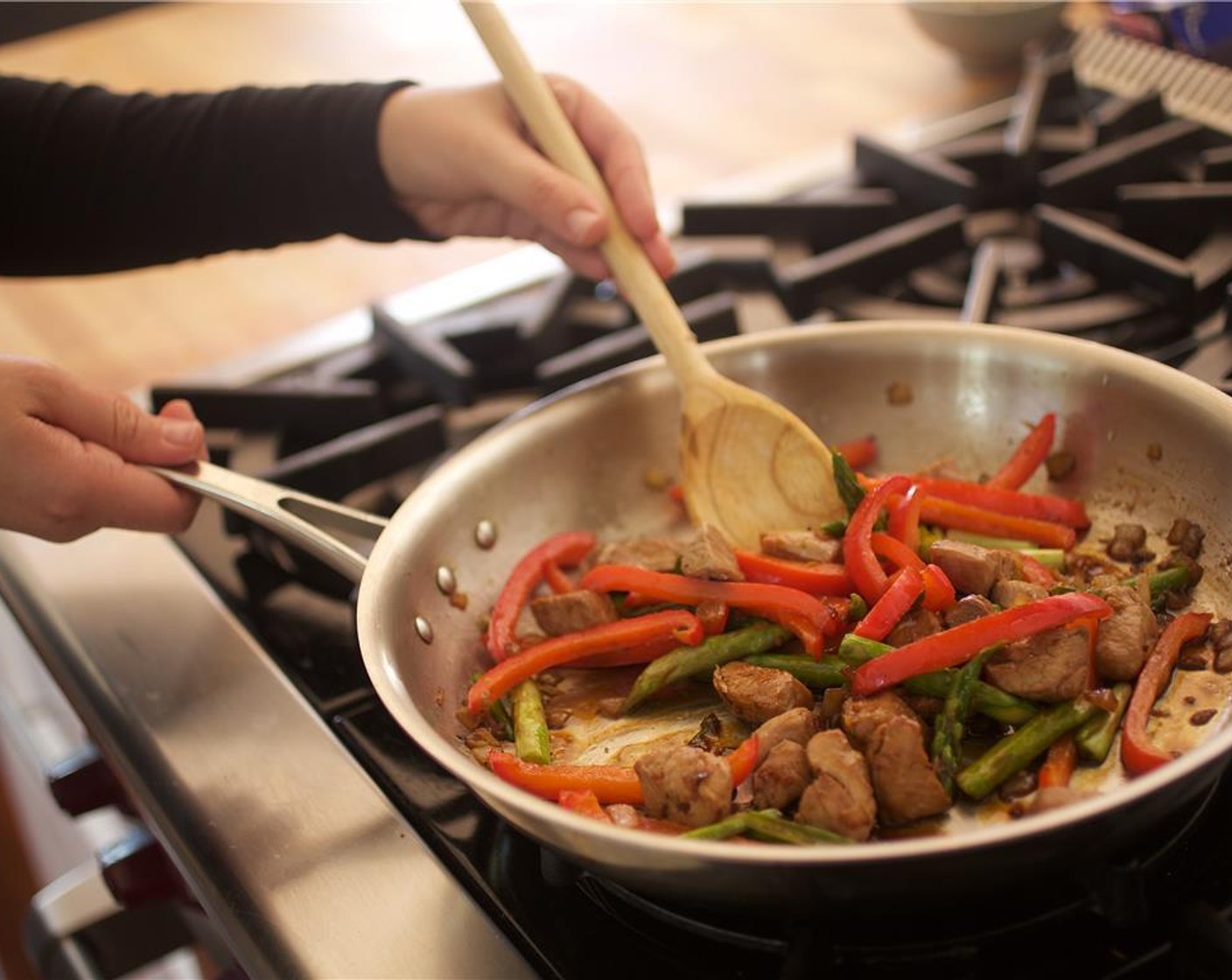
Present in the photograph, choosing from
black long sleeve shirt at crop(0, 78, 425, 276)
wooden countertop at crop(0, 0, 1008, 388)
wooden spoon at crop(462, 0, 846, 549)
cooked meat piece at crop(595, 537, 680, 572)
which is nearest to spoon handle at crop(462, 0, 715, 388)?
wooden spoon at crop(462, 0, 846, 549)

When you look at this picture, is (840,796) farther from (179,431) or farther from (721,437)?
(179,431)

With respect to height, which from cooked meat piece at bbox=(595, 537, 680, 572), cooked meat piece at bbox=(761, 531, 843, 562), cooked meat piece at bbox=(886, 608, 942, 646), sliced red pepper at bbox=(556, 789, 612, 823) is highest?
cooked meat piece at bbox=(761, 531, 843, 562)

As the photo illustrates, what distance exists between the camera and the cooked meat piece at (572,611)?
1.17 metres

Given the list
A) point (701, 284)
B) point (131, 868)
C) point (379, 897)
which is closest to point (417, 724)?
point (379, 897)

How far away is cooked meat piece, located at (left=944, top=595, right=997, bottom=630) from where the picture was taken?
103 centimetres

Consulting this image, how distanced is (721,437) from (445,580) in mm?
292

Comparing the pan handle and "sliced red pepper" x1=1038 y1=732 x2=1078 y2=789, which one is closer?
"sliced red pepper" x1=1038 y1=732 x2=1078 y2=789

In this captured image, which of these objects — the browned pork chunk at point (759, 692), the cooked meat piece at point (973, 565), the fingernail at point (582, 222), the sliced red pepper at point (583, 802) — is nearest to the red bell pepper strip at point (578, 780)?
the sliced red pepper at point (583, 802)

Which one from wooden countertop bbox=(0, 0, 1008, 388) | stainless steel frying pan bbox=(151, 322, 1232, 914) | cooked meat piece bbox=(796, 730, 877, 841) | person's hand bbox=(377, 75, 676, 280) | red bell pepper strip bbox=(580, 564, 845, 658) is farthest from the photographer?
wooden countertop bbox=(0, 0, 1008, 388)

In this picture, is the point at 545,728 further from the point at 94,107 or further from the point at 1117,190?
the point at 1117,190

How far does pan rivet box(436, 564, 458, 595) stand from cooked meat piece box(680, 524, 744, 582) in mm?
226

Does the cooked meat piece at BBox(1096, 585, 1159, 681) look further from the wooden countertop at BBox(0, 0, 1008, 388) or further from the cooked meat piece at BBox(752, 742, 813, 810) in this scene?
the wooden countertop at BBox(0, 0, 1008, 388)

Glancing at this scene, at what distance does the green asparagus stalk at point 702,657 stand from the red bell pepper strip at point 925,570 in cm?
11

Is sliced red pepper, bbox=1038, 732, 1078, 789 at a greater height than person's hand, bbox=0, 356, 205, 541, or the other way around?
person's hand, bbox=0, 356, 205, 541
